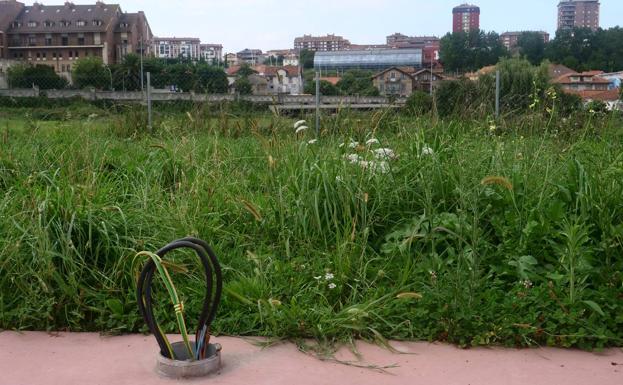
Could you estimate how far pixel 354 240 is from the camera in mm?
4000

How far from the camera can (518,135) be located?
5949 millimetres

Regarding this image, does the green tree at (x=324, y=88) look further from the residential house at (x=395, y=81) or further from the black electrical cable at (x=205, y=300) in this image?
the black electrical cable at (x=205, y=300)

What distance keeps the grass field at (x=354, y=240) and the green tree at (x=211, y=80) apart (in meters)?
5.88

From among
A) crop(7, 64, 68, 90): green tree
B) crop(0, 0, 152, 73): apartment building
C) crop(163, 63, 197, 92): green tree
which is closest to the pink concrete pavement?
crop(163, 63, 197, 92): green tree

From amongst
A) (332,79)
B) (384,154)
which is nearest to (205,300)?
(384,154)

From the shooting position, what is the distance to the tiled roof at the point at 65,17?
69.2 m

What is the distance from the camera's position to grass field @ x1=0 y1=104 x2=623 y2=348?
332cm

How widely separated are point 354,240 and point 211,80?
9.16 meters

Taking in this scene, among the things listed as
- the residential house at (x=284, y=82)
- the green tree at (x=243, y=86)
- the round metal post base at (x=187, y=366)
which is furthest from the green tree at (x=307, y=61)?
the round metal post base at (x=187, y=366)

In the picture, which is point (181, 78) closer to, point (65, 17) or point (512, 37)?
point (512, 37)

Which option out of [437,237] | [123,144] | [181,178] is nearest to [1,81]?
[123,144]

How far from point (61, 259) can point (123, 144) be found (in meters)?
3.14

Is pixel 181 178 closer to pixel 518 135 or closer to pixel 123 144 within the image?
pixel 123 144

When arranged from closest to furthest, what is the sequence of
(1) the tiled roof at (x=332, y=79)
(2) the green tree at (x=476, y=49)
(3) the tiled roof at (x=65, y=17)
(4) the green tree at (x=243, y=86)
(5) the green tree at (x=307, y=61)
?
(1) the tiled roof at (x=332, y=79) → (4) the green tree at (x=243, y=86) → (5) the green tree at (x=307, y=61) → (2) the green tree at (x=476, y=49) → (3) the tiled roof at (x=65, y=17)
